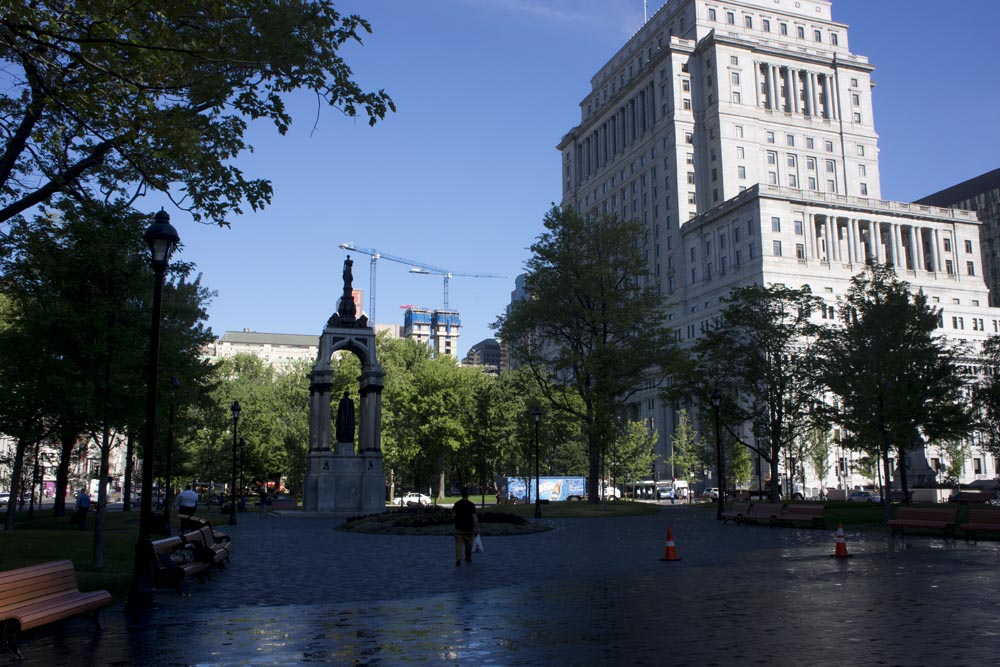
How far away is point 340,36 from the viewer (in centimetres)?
1496

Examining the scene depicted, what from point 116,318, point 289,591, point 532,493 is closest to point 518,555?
point 289,591

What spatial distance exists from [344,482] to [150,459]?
28962mm

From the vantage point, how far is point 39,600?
9742mm

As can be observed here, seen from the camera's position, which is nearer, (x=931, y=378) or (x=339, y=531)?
(x=339, y=531)

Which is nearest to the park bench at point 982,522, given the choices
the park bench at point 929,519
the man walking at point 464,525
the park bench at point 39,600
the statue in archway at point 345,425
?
the park bench at point 929,519

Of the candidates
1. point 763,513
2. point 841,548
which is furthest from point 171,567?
point 763,513

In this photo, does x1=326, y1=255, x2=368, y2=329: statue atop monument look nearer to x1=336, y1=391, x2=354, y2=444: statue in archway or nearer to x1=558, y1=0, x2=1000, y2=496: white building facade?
x1=336, y1=391, x2=354, y2=444: statue in archway

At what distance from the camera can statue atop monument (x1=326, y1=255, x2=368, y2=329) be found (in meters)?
42.3

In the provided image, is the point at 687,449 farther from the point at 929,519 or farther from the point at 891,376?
the point at 929,519

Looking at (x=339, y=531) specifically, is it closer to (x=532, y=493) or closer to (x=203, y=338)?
(x=203, y=338)

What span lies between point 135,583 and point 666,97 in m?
106

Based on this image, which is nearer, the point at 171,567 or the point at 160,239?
the point at 160,239

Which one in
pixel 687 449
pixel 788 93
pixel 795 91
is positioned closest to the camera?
pixel 687 449

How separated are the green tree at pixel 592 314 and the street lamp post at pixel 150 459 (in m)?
32.3
